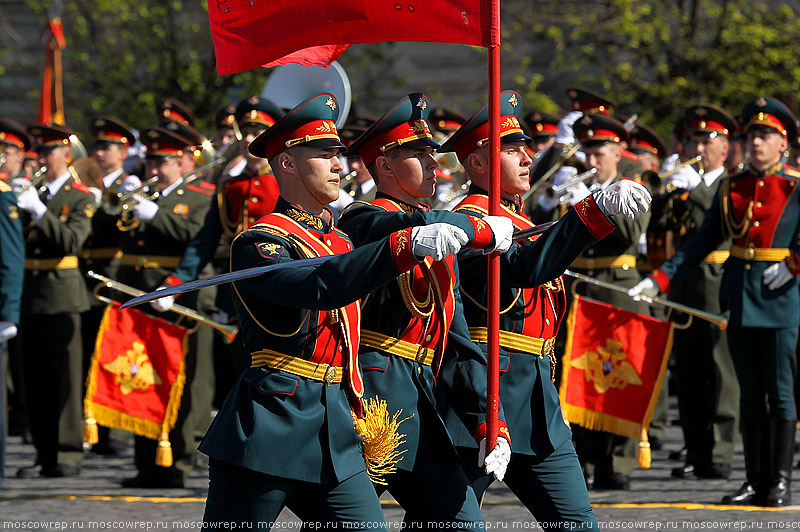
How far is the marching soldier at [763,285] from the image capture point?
8195 mm

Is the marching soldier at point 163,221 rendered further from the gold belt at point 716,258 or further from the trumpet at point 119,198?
the gold belt at point 716,258

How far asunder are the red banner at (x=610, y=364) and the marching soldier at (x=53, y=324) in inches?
133

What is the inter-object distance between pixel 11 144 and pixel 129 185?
95 cm

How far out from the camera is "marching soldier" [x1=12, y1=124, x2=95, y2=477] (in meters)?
9.80

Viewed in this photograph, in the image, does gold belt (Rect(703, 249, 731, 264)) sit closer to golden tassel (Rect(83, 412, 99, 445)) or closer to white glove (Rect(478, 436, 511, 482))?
golden tassel (Rect(83, 412, 99, 445))

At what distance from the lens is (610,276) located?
9.55 meters

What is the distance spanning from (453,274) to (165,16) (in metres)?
15.9

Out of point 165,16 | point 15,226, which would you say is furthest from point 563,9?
point 15,226

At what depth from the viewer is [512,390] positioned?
5707mm

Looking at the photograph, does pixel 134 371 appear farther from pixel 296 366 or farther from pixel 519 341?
pixel 296 366

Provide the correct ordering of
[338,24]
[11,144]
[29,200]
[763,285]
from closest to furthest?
[338,24] → [763,285] → [29,200] → [11,144]

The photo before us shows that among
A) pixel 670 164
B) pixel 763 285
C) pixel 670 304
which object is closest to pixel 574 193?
pixel 670 304

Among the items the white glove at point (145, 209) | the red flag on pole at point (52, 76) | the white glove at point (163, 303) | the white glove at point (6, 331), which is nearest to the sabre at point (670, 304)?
the white glove at point (163, 303)

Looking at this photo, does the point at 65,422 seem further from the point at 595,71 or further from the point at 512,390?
the point at 595,71
